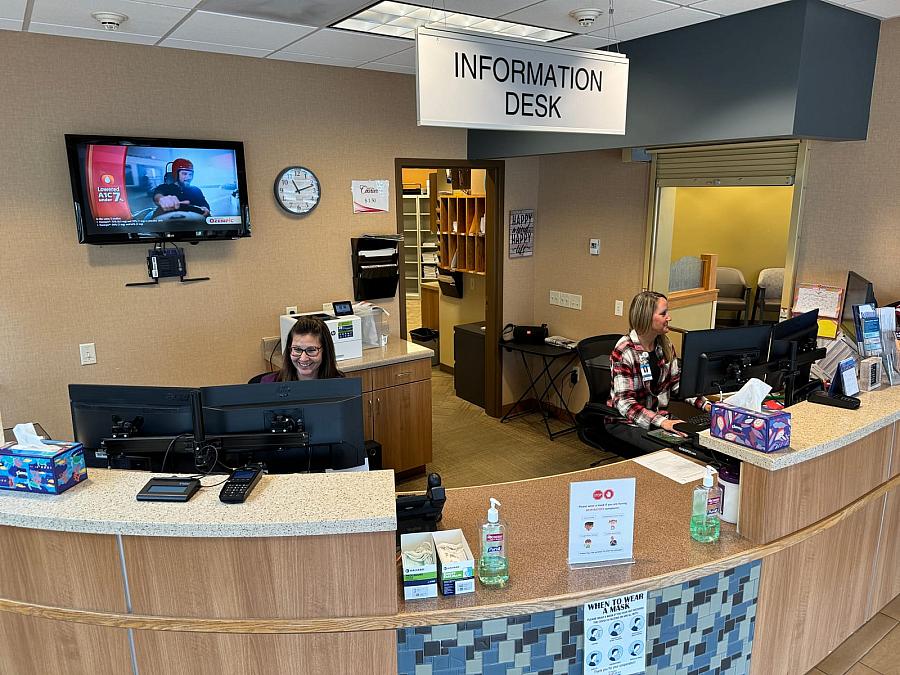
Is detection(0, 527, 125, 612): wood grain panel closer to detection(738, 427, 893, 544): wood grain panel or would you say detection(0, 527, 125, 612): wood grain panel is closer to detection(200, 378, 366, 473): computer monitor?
detection(200, 378, 366, 473): computer monitor

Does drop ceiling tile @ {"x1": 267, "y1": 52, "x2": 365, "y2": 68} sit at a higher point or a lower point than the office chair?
higher

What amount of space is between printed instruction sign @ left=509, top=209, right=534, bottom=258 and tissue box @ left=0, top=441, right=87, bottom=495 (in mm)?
4368

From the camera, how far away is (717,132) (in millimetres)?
3434

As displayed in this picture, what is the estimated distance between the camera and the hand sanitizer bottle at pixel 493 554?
5.88 ft

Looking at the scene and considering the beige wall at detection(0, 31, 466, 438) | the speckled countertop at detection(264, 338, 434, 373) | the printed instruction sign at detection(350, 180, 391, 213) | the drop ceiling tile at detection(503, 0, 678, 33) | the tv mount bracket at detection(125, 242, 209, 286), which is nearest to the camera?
the drop ceiling tile at detection(503, 0, 678, 33)

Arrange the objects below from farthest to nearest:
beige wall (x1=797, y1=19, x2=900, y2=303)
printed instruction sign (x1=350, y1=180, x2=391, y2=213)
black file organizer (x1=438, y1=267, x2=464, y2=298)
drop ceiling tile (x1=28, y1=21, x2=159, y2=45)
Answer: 1. black file organizer (x1=438, y1=267, x2=464, y2=298)
2. printed instruction sign (x1=350, y1=180, x2=391, y2=213)
3. beige wall (x1=797, y1=19, x2=900, y2=303)
4. drop ceiling tile (x1=28, y1=21, x2=159, y2=45)

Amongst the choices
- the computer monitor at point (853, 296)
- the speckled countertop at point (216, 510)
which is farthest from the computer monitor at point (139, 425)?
the computer monitor at point (853, 296)

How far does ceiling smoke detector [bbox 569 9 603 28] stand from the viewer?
10.0 ft

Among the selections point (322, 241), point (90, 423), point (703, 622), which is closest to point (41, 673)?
point (90, 423)

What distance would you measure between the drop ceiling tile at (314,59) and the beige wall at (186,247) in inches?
3.7

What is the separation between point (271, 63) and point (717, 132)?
9.10 feet

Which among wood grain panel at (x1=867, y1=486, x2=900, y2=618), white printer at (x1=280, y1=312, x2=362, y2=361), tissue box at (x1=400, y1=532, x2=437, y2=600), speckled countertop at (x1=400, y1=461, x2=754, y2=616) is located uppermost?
white printer at (x1=280, y1=312, x2=362, y2=361)

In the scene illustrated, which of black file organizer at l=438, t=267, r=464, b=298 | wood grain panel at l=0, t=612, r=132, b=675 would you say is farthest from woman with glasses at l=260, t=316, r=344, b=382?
black file organizer at l=438, t=267, r=464, b=298

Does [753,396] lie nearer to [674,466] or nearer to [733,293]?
[674,466]
